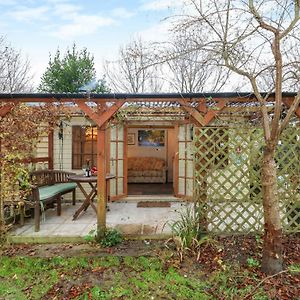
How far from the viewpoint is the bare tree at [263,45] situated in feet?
9.59

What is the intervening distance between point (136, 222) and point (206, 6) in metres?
3.65

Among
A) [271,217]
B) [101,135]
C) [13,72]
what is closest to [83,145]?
[101,135]

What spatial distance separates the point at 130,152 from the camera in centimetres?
1088

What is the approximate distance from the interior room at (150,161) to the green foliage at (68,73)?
2.81 meters

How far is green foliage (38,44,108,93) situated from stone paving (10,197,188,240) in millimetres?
6492

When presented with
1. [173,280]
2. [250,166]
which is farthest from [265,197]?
[173,280]

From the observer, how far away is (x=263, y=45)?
357 cm

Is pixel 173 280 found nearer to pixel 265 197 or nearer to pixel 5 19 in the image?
pixel 265 197

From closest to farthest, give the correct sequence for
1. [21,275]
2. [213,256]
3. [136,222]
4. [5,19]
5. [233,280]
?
[233,280]
[21,275]
[213,256]
[136,222]
[5,19]

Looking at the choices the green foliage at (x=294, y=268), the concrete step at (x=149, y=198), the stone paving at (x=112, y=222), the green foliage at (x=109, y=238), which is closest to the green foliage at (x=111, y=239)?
the green foliage at (x=109, y=238)

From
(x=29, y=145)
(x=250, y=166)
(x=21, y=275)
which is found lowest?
(x=21, y=275)

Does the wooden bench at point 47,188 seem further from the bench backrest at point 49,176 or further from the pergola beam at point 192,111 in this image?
the pergola beam at point 192,111

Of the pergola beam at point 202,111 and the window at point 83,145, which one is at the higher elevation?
the pergola beam at point 202,111

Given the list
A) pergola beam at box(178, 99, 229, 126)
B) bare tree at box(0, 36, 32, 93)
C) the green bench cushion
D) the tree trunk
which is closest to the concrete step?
the green bench cushion
